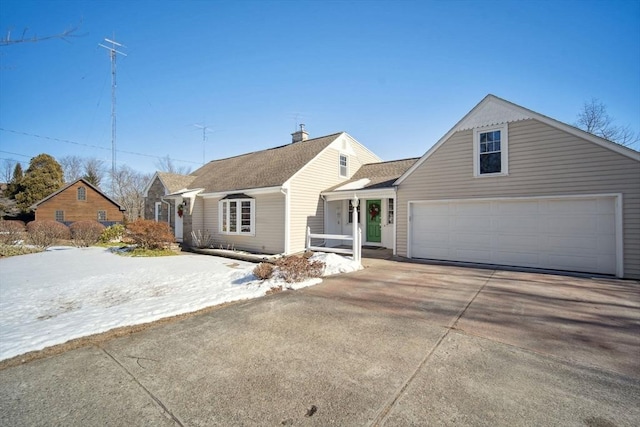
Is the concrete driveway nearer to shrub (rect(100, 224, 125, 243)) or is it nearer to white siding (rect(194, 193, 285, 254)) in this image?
white siding (rect(194, 193, 285, 254))

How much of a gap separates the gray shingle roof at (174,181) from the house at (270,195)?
0.06 meters

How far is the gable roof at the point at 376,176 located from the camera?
13375 millimetres

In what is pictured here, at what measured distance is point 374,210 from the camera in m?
14.0

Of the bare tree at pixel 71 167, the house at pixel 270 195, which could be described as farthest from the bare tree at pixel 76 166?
the house at pixel 270 195

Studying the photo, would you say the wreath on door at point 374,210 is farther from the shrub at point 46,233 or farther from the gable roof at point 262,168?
the shrub at point 46,233

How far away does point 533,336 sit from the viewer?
4129 mm

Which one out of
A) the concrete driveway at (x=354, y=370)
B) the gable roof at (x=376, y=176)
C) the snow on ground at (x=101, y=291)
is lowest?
the snow on ground at (x=101, y=291)

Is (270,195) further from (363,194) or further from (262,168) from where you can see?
(363,194)

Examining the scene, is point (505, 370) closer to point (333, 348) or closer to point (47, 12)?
point (333, 348)

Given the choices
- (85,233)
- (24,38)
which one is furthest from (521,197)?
(85,233)

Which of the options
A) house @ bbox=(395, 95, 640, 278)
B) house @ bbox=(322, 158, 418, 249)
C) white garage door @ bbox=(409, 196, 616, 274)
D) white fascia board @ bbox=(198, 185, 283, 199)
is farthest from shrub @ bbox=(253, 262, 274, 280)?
white garage door @ bbox=(409, 196, 616, 274)

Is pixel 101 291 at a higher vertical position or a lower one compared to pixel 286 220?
lower

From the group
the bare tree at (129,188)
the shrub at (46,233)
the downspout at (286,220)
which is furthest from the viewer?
the bare tree at (129,188)

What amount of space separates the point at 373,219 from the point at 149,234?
10428 millimetres
